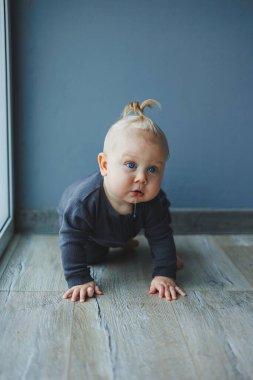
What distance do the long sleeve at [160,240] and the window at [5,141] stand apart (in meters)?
0.44

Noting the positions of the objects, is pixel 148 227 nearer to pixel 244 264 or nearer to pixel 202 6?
pixel 244 264

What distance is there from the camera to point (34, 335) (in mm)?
915

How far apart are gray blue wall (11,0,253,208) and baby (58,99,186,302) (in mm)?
221

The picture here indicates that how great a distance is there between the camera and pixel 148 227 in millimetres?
1219

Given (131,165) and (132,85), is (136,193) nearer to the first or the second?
(131,165)

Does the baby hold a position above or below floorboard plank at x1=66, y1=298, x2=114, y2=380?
above

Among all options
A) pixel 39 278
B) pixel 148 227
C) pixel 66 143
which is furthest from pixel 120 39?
pixel 39 278

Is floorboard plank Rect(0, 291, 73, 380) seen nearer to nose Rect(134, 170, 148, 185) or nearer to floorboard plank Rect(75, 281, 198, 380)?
floorboard plank Rect(75, 281, 198, 380)

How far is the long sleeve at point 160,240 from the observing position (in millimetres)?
1174

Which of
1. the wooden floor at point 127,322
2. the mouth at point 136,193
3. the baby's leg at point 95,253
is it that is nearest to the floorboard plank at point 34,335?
the wooden floor at point 127,322

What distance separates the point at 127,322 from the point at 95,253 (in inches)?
12.4

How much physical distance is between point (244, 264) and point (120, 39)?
2.46ft

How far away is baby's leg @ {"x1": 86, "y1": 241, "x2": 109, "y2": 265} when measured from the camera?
125 cm

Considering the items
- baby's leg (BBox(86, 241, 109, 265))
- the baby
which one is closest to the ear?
the baby
